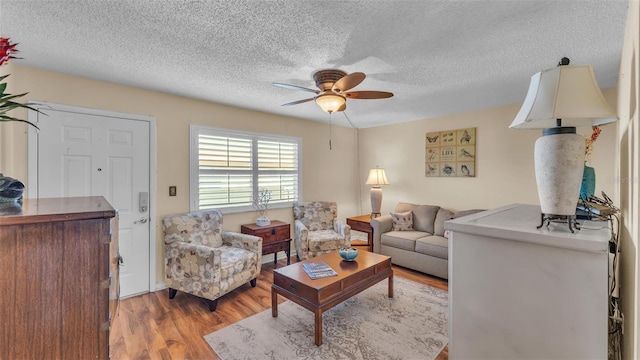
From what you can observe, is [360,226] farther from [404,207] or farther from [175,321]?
[175,321]

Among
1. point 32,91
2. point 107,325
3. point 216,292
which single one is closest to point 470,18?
point 107,325

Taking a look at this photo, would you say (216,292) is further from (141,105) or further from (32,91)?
(32,91)

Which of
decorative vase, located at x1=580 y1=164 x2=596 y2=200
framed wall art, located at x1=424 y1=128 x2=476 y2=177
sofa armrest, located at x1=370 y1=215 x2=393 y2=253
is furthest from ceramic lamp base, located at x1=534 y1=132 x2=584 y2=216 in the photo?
framed wall art, located at x1=424 y1=128 x2=476 y2=177

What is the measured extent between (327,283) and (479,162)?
10.1 ft

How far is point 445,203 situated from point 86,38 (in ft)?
15.4

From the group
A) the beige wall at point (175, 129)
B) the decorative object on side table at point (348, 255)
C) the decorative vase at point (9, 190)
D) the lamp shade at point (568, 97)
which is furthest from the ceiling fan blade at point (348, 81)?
the beige wall at point (175, 129)

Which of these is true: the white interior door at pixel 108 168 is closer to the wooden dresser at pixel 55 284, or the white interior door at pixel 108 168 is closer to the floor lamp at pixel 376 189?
the wooden dresser at pixel 55 284

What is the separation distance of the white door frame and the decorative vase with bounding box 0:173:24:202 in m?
1.62

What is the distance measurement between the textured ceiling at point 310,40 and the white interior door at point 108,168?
0.50 m

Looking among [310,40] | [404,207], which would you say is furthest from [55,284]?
[404,207]

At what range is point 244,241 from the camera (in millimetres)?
3299

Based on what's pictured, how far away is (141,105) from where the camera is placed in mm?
3082

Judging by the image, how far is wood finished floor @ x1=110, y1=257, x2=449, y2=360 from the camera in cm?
209

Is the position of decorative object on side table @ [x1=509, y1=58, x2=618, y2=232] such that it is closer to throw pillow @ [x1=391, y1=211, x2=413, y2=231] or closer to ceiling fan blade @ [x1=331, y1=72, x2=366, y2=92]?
ceiling fan blade @ [x1=331, y1=72, x2=366, y2=92]
